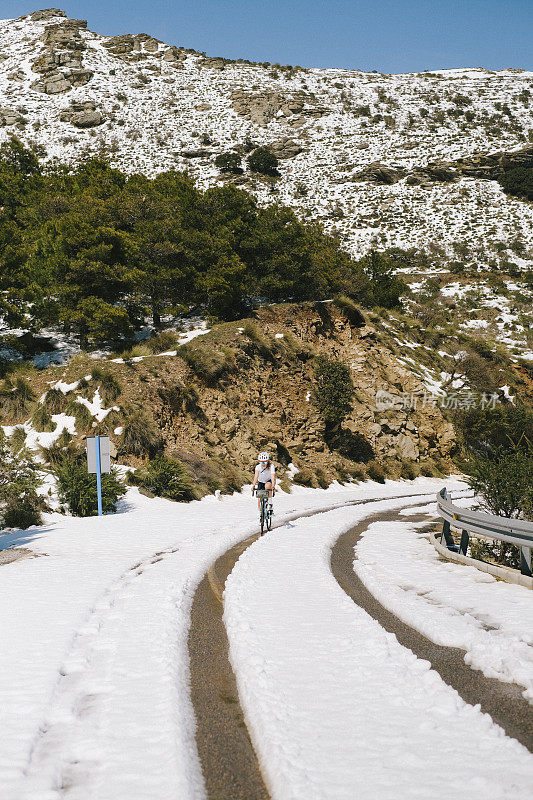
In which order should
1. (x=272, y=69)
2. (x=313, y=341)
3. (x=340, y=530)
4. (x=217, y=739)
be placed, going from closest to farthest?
1. (x=217, y=739)
2. (x=340, y=530)
3. (x=313, y=341)
4. (x=272, y=69)

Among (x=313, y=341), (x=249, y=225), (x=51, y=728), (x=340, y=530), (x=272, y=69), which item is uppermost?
(x=272, y=69)

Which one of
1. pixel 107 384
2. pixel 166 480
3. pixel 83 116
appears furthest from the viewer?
pixel 83 116

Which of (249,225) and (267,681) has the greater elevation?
(249,225)

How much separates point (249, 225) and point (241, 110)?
73691mm

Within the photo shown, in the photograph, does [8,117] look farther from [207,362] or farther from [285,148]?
[207,362]

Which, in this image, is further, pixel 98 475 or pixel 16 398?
pixel 16 398

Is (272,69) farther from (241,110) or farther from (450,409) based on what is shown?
(450,409)

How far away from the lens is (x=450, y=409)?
38.4m

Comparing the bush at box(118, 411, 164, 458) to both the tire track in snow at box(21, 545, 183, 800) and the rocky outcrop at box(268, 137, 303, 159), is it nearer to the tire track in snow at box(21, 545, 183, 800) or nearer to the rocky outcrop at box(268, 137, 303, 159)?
the tire track in snow at box(21, 545, 183, 800)

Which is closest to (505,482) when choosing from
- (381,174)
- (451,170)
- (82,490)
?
(82,490)

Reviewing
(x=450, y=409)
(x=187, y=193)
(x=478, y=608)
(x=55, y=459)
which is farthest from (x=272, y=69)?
(x=478, y=608)

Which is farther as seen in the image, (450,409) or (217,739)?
(450,409)

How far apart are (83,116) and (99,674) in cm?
10254

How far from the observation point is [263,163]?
84625mm
